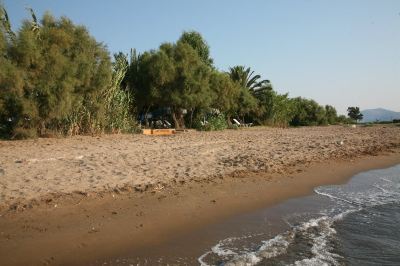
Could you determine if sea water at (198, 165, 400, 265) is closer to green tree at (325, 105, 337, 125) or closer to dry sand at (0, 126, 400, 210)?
dry sand at (0, 126, 400, 210)

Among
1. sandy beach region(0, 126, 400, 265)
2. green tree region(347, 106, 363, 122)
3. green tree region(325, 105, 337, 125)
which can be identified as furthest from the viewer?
green tree region(347, 106, 363, 122)

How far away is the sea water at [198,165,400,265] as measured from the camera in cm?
535

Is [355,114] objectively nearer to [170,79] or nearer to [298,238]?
[170,79]

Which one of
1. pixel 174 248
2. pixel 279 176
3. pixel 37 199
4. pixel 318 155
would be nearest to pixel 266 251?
pixel 174 248

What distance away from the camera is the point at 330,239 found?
6.23 meters

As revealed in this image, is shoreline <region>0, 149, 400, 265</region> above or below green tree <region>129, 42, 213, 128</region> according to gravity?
below

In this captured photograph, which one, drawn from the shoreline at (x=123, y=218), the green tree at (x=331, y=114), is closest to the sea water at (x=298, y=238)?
the shoreline at (x=123, y=218)

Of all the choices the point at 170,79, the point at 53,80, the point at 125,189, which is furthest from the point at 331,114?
the point at 125,189

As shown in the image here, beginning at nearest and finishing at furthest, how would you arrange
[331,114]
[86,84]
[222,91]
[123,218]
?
[123,218]
[86,84]
[222,91]
[331,114]

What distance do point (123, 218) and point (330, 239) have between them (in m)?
3.34

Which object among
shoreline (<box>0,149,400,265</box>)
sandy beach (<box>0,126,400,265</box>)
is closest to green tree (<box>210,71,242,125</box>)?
sandy beach (<box>0,126,400,265</box>)

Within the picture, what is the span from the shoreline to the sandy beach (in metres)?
0.01

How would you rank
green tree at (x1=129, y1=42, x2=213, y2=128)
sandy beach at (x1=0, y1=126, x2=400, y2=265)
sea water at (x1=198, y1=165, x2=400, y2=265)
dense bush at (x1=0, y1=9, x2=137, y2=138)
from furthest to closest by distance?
1. green tree at (x1=129, y1=42, x2=213, y2=128)
2. dense bush at (x1=0, y1=9, x2=137, y2=138)
3. sandy beach at (x1=0, y1=126, x2=400, y2=265)
4. sea water at (x1=198, y1=165, x2=400, y2=265)

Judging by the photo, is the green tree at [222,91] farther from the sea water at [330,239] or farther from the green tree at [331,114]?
the green tree at [331,114]
